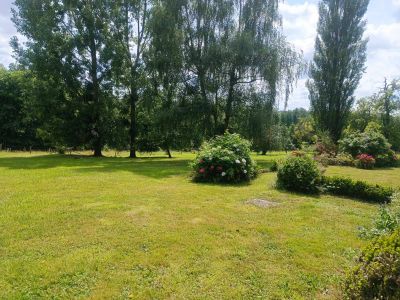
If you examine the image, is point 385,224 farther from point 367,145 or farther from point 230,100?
point 367,145

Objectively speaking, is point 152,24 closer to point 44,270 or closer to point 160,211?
point 160,211

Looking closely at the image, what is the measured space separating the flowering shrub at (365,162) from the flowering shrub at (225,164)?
7.79m

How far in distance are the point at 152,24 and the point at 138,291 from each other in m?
16.0

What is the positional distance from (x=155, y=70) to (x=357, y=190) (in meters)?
12.3

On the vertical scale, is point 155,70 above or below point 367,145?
above

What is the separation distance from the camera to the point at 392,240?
288cm

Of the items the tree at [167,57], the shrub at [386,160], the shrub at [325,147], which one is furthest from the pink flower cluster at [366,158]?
the tree at [167,57]

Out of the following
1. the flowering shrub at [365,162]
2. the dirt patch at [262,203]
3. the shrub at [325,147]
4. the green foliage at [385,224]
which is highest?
the shrub at [325,147]

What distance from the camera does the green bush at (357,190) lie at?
290 inches

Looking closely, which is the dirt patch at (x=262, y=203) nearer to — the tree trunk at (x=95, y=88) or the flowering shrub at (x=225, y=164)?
the flowering shrub at (x=225, y=164)

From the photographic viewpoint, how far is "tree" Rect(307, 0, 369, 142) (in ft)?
69.8

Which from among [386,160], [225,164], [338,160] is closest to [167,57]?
[225,164]

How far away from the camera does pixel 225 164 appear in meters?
9.51

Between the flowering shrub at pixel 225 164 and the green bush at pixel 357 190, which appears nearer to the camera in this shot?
the green bush at pixel 357 190
